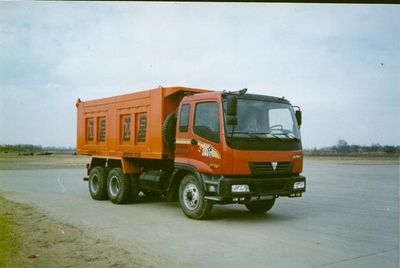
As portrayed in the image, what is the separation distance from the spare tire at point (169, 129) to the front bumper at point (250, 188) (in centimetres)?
168

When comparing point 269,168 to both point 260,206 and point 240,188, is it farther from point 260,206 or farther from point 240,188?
point 260,206

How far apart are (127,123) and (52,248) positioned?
18.3 ft

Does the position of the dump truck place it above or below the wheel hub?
above

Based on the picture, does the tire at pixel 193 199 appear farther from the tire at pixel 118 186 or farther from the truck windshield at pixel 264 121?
the tire at pixel 118 186

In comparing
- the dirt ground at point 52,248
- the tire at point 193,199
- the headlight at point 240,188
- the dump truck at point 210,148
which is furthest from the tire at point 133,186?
the headlight at point 240,188

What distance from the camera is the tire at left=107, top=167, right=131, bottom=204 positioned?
1152 centimetres

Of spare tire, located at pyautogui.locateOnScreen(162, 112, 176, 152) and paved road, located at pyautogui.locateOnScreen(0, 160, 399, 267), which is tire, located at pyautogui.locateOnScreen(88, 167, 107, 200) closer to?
paved road, located at pyautogui.locateOnScreen(0, 160, 399, 267)

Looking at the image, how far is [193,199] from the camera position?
9031mm

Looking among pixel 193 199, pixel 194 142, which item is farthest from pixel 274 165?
pixel 193 199

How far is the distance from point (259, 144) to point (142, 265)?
152 inches

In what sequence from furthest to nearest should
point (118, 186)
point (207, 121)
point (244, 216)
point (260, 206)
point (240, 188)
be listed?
point (118, 186), point (260, 206), point (244, 216), point (207, 121), point (240, 188)

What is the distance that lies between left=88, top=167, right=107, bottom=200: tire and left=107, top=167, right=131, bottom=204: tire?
29cm

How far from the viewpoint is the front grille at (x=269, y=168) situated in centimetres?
841

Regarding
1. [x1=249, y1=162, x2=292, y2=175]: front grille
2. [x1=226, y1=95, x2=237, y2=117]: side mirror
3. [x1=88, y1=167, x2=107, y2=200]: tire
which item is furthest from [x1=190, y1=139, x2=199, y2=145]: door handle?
[x1=88, y1=167, x2=107, y2=200]: tire
